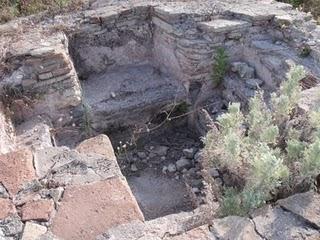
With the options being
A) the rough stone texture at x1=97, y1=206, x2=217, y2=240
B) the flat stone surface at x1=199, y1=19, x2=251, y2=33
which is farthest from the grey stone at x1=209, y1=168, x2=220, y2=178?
the flat stone surface at x1=199, y1=19, x2=251, y2=33

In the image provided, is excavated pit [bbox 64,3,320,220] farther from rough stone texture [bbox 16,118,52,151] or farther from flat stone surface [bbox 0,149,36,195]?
flat stone surface [bbox 0,149,36,195]

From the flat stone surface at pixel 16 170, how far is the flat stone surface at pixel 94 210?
32cm

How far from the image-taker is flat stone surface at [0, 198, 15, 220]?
2.33 metres

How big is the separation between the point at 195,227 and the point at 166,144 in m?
2.51

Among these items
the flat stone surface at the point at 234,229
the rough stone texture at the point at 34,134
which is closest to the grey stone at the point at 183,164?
the rough stone texture at the point at 34,134

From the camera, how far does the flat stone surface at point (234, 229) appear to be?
2061 millimetres

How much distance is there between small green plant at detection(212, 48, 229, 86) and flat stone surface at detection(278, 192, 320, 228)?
2.52m

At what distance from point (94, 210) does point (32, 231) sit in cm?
33

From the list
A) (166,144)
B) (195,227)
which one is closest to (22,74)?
(166,144)

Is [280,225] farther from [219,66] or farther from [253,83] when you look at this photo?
[219,66]

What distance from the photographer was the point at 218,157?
2.54 m

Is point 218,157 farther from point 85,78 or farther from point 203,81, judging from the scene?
point 85,78

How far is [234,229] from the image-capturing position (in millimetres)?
2090

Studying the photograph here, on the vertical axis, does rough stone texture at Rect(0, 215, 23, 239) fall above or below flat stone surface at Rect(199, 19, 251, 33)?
below
